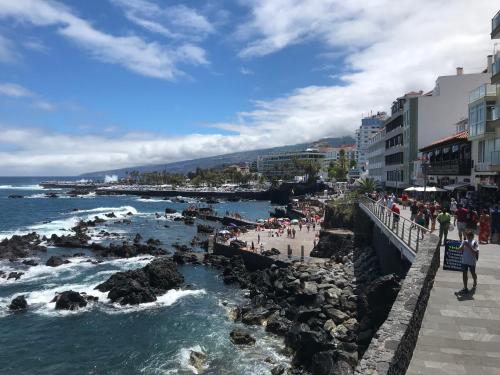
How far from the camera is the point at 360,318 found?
2248 centimetres

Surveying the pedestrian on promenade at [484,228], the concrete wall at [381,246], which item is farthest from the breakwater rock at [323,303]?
the pedestrian on promenade at [484,228]

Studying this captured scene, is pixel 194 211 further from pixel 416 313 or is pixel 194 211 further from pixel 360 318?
pixel 416 313

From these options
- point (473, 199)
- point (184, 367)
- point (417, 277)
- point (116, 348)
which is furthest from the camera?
point (473, 199)

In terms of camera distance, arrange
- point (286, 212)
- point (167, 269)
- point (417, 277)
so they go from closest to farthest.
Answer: point (417, 277)
point (167, 269)
point (286, 212)

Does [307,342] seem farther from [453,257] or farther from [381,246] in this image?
[381,246]

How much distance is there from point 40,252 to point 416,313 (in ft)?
151

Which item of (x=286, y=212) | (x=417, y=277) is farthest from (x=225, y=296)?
(x=286, y=212)

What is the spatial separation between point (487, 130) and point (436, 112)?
24.0 meters

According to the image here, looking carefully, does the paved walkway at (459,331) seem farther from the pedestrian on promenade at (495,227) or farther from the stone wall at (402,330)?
the pedestrian on promenade at (495,227)

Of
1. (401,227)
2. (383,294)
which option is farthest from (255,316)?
(401,227)

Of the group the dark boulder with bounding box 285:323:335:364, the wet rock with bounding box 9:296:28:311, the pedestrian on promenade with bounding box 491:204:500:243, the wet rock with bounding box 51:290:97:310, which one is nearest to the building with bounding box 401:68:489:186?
the pedestrian on promenade with bounding box 491:204:500:243

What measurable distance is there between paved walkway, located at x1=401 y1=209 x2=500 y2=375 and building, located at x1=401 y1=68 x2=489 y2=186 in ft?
129

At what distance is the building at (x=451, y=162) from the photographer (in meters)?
34.1

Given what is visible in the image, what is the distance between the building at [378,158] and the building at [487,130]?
3715 centimetres
